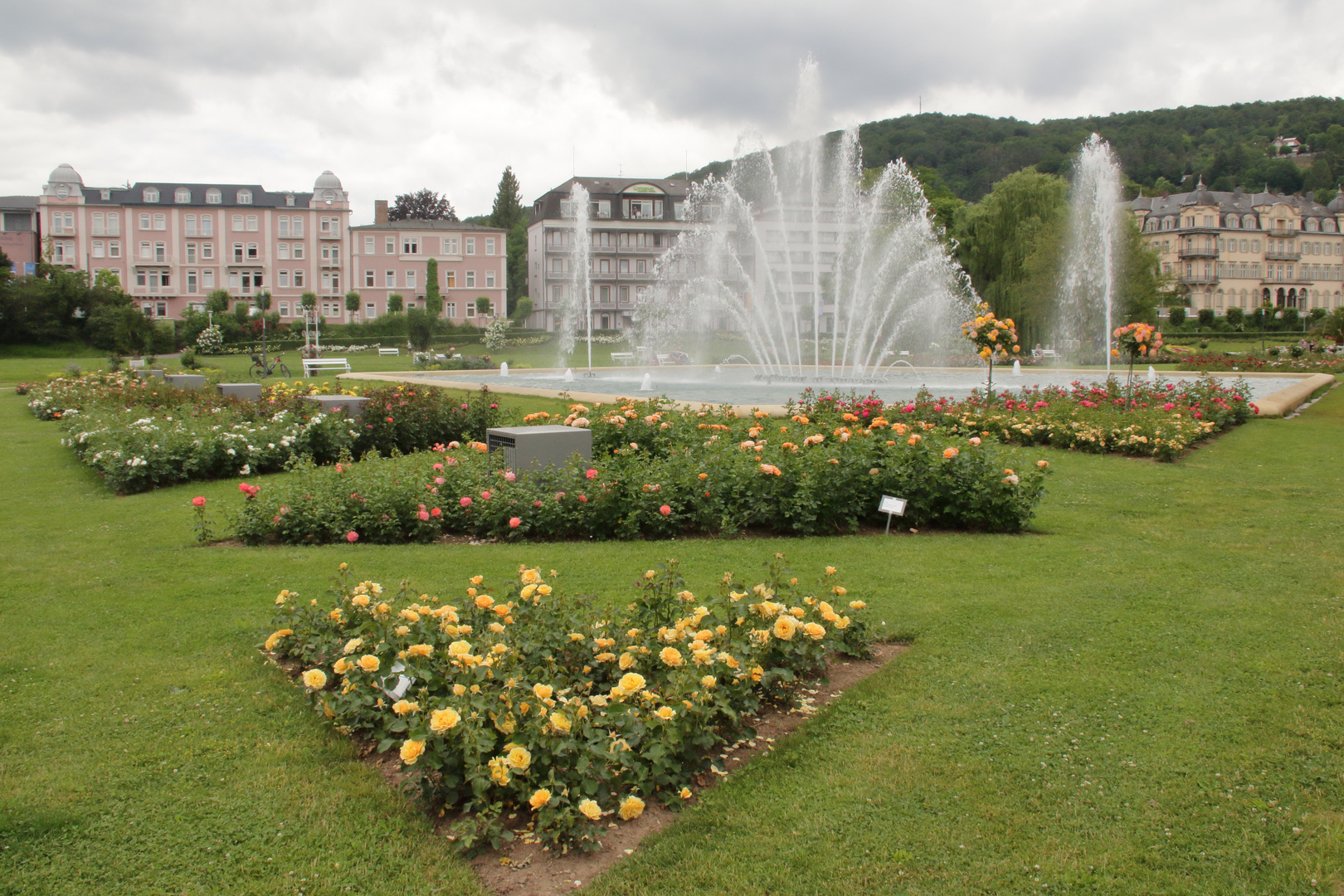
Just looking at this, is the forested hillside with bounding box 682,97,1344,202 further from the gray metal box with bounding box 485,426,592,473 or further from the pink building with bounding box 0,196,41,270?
the gray metal box with bounding box 485,426,592,473

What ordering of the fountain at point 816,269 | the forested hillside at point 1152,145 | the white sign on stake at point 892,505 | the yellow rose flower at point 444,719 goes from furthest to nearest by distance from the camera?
the forested hillside at point 1152,145 < the fountain at point 816,269 < the white sign on stake at point 892,505 < the yellow rose flower at point 444,719

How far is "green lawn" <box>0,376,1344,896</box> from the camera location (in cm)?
308

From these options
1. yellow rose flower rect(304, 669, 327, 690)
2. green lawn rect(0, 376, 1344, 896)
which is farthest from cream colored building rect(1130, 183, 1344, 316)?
yellow rose flower rect(304, 669, 327, 690)

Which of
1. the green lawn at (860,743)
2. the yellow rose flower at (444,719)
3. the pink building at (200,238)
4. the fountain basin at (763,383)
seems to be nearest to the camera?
the green lawn at (860,743)

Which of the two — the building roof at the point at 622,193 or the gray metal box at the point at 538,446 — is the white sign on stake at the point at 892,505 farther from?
the building roof at the point at 622,193

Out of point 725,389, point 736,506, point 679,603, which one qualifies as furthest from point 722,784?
point 725,389

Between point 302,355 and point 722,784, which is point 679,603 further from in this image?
point 302,355

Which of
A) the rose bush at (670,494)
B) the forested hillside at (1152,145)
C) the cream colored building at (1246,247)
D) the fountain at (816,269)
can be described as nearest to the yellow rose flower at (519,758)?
the rose bush at (670,494)

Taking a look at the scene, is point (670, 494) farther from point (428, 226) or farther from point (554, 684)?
point (428, 226)

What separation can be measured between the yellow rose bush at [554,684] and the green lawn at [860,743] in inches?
7.9

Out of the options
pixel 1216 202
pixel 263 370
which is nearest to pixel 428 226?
pixel 263 370

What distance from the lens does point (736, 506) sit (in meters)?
7.90

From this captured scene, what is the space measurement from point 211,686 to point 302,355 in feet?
148

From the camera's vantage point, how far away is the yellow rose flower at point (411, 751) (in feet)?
10.4
